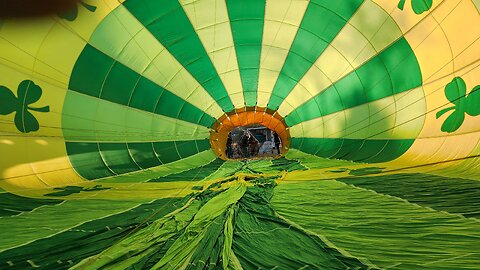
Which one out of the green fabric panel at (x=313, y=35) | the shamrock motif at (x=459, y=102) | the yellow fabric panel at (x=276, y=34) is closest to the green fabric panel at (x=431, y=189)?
the shamrock motif at (x=459, y=102)

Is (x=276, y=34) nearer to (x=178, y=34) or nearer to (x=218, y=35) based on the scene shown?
(x=218, y=35)

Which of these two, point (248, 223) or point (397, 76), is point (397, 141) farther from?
point (248, 223)

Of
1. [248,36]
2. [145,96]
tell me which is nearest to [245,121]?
[248,36]

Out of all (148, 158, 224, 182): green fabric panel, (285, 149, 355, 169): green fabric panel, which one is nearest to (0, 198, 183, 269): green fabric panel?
(148, 158, 224, 182): green fabric panel

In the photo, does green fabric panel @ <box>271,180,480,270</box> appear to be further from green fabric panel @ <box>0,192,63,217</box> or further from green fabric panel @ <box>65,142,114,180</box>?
Result: green fabric panel @ <box>65,142,114,180</box>

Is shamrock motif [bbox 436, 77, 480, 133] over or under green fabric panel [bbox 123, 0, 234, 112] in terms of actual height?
under

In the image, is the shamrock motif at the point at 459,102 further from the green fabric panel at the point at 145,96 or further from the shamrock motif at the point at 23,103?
the shamrock motif at the point at 23,103
